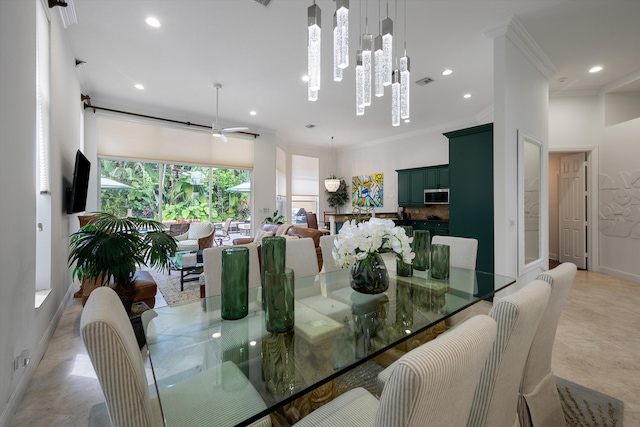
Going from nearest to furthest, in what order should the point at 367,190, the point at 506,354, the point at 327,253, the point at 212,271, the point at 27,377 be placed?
1. the point at 506,354
2. the point at 27,377
3. the point at 212,271
4. the point at 327,253
5. the point at 367,190

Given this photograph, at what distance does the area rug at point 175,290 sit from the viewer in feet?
11.5

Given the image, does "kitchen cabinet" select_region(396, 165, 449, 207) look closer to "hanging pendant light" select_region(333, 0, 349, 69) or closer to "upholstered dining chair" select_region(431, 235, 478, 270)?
"upholstered dining chair" select_region(431, 235, 478, 270)

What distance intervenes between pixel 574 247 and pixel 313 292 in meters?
6.06

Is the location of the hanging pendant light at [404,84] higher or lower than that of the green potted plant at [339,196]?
higher

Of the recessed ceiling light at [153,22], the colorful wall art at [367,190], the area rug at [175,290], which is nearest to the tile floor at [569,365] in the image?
the area rug at [175,290]

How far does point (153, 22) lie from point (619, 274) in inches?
297

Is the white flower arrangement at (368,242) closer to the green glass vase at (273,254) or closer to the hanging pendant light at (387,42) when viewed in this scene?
the green glass vase at (273,254)

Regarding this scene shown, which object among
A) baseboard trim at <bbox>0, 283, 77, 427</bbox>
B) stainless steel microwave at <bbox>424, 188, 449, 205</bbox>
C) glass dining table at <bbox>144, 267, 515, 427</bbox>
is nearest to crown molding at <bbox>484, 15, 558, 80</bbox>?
glass dining table at <bbox>144, 267, 515, 427</bbox>

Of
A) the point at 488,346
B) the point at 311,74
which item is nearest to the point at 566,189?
the point at 311,74

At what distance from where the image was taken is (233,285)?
1.40m

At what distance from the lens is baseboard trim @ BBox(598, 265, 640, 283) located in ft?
13.8

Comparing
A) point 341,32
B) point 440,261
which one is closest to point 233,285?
point 440,261

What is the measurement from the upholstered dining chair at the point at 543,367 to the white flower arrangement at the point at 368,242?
66cm

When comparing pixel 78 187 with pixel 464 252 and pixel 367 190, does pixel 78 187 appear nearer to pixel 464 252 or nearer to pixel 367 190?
pixel 464 252
